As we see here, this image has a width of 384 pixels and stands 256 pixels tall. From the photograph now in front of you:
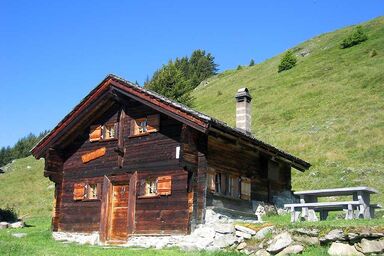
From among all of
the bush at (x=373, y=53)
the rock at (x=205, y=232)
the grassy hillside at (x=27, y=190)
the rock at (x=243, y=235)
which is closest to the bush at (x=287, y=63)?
the bush at (x=373, y=53)

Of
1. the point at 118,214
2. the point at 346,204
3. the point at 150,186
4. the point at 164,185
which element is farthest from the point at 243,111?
the point at 346,204

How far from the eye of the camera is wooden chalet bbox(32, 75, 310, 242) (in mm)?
18234

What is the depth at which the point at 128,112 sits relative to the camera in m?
21.0

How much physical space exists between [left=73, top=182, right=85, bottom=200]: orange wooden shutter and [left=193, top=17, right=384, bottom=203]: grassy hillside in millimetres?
15971

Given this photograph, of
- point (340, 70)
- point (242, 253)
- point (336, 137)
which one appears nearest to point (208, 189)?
point (242, 253)

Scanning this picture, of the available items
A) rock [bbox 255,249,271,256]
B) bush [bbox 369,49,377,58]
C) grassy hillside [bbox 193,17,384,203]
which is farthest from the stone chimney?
bush [bbox 369,49,377,58]

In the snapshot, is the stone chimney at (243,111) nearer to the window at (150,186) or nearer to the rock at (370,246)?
the window at (150,186)

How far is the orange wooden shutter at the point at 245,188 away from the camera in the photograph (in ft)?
67.6

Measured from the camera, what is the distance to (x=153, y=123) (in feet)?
64.6

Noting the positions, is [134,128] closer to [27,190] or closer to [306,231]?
[306,231]

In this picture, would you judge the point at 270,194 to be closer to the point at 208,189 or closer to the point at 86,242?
the point at 208,189

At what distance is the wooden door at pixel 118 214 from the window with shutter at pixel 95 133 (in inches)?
97.4

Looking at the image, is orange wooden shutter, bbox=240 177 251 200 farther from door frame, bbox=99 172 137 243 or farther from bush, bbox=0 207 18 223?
bush, bbox=0 207 18 223

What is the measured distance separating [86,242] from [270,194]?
28.7 feet
